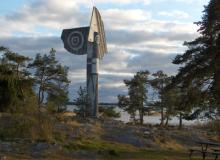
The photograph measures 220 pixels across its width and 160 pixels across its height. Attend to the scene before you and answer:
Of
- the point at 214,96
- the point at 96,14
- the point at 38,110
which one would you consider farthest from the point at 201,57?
the point at 96,14

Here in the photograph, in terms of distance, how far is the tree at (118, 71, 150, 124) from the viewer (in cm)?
5631

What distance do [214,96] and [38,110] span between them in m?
15.7

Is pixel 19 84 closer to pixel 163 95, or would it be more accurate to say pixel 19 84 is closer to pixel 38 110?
pixel 163 95

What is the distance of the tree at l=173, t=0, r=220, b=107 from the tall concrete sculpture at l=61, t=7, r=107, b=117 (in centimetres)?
2032

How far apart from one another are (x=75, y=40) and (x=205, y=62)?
27690mm

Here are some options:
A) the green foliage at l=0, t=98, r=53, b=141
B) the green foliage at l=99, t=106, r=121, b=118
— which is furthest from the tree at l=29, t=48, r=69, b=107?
the green foliage at l=0, t=98, r=53, b=141

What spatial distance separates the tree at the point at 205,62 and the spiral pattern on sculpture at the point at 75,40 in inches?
887

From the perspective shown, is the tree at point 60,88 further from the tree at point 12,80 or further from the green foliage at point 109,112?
the green foliage at point 109,112

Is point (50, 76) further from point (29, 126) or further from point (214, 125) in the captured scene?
point (29, 126)

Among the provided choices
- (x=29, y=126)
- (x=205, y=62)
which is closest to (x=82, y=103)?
(x=205, y=62)

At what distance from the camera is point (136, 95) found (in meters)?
56.4

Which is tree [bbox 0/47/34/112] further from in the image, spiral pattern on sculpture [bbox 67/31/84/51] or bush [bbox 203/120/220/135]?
bush [bbox 203/120/220/135]

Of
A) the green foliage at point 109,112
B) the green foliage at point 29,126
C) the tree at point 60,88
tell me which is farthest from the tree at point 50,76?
the green foliage at point 29,126

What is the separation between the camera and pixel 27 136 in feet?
74.6
